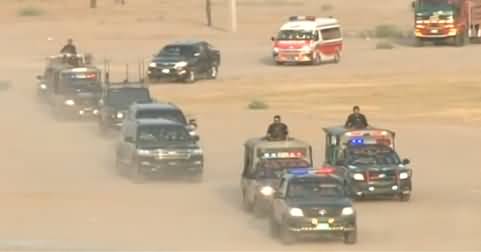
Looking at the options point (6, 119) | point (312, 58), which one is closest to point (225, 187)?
point (6, 119)

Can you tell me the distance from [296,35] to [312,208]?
46497 mm

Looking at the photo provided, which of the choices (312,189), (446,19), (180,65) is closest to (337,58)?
(446,19)

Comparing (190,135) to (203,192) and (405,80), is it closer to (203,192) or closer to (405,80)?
(203,192)

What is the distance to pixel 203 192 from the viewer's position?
34.4m

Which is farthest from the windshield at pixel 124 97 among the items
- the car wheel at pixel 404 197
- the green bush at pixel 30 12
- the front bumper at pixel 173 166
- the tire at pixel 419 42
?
the green bush at pixel 30 12

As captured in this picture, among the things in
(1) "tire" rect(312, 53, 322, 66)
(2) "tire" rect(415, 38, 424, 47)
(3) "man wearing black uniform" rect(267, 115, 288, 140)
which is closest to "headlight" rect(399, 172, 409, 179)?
(3) "man wearing black uniform" rect(267, 115, 288, 140)

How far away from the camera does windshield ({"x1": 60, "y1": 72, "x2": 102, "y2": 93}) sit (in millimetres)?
50500

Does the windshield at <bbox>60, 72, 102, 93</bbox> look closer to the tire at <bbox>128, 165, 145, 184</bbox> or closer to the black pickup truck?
the black pickup truck

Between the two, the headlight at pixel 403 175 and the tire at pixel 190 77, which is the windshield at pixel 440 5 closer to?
the tire at pixel 190 77

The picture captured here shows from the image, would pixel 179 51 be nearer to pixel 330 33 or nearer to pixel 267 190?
pixel 330 33

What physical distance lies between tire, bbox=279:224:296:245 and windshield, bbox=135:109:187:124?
1298 cm

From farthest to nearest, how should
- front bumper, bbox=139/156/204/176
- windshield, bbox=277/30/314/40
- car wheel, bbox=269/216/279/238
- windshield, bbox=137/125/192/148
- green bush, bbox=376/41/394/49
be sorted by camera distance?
green bush, bbox=376/41/394/49
windshield, bbox=277/30/314/40
windshield, bbox=137/125/192/148
front bumper, bbox=139/156/204/176
car wheel, bbox=269/216/279/238

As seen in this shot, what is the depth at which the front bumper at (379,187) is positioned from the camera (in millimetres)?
31531

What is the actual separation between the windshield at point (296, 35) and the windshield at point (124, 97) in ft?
86.9
